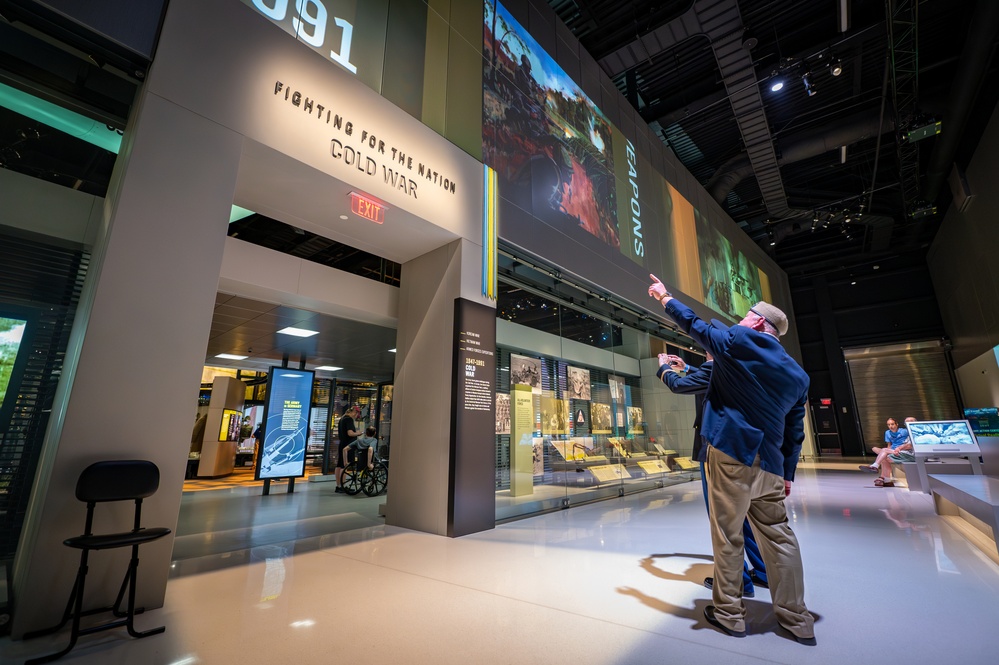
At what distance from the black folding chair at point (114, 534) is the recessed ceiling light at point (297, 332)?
15.8 feet

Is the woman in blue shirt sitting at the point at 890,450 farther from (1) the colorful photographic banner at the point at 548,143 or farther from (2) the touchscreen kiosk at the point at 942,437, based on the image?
(1) the colorful photographic banner at the point at 548,143

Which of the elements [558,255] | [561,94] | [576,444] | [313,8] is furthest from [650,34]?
[576,444]

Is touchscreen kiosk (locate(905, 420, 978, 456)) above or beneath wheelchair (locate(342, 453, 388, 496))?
above

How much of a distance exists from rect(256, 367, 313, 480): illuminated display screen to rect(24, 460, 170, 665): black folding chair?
5.50 metres

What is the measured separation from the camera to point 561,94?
6887 millimetres

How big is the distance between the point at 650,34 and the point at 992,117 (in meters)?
7.21

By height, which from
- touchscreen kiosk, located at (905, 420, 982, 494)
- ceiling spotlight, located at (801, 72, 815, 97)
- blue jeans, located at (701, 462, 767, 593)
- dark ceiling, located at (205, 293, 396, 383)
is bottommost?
blue jeans, located at (701, 462, 767, 593)

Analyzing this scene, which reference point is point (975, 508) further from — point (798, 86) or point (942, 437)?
point (798, 86)

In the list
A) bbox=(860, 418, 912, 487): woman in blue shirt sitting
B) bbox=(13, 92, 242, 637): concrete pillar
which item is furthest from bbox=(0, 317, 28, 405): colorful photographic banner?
bbox=(860, 418, 912, 487): woman in blue shirt sitting

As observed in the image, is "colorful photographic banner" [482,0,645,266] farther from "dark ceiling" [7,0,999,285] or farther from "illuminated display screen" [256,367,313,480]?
"illuminated display screen" [256,367,313,480]

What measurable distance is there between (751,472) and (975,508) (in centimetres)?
221

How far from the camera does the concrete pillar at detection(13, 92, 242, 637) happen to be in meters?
2.12

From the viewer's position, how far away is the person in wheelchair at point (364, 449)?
24.4ft

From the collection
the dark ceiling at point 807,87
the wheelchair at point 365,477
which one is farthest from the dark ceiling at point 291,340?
the dark ceiling at point 807,87
